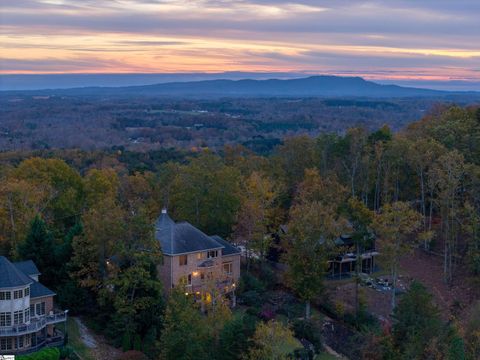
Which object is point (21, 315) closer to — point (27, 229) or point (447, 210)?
point (27, 229)

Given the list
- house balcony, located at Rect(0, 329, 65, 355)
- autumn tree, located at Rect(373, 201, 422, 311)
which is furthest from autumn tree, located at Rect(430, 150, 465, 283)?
house balcony, located at Rect(0, 329, 65, 355)

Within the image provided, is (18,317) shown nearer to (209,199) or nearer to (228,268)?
(228,268)

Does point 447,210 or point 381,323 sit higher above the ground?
point 447,210

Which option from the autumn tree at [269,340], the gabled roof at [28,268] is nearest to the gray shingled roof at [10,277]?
the gabled roof at [28,268]

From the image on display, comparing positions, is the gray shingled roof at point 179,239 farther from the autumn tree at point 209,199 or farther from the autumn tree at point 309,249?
the autumn tree at point 209,199

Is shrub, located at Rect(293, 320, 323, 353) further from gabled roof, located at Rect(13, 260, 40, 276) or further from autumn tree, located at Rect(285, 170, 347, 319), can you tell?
gabled roof, located at Rect(13, 260, 40, 276)

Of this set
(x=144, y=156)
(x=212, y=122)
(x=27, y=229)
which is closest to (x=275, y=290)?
(x=27, y=229)

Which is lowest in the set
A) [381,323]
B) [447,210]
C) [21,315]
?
[381,323]

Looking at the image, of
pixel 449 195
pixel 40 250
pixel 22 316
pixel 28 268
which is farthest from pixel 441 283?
pixel 22 316
